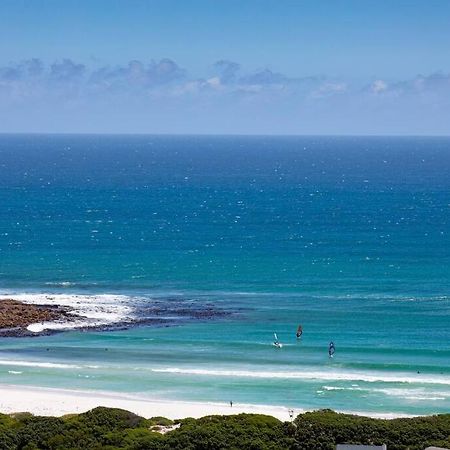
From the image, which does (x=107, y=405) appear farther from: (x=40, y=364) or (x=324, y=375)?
(x=324, y=375)

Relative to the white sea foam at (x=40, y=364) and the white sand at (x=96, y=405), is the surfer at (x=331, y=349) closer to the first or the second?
the white sand at (x=96, y=405)

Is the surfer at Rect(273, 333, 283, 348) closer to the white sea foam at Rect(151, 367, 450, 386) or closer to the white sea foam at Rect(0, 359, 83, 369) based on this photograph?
the white sea foam at Rect(151, 367, 450, 386)

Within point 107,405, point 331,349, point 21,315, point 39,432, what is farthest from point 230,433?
point 21,315

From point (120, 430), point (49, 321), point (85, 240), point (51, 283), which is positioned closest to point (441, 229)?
point (85, 240)

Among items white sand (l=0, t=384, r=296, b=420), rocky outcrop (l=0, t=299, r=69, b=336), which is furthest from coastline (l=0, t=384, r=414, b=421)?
rocky outcrop (l=0, t=299, r=69, b=336)

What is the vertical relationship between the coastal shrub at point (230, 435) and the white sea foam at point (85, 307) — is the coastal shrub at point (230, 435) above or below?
below

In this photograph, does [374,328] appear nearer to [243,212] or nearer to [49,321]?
[49,321]

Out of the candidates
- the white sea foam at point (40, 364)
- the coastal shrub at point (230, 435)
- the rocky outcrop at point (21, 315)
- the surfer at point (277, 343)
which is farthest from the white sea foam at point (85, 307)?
the coastal shrub at point (230, 435)

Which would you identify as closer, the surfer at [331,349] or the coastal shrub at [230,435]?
the coastal shrub at [230,435]
